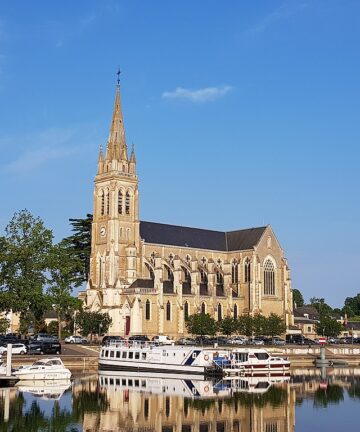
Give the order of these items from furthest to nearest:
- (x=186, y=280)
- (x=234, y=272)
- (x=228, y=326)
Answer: (x=234, y=272) → (x=186, y=280) → (x=228, y=326)

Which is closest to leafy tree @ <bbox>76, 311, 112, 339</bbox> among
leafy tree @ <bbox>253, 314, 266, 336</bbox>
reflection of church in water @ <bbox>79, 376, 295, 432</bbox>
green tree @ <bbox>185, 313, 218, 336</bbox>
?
green tree @ <bbox>185, 313, 218, 336</bbox>

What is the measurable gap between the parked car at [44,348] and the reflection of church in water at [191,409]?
52.2 ft

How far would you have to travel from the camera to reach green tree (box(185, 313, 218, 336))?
121 m

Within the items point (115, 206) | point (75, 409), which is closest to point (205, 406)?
point (75, 409)

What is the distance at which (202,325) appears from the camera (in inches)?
4749

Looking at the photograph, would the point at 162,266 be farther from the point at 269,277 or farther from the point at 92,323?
the point at 269,277

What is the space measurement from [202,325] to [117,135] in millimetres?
35070

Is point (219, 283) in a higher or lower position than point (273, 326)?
higher

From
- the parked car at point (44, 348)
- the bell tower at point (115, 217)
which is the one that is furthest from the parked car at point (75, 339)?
the parked car at point (44, 348)

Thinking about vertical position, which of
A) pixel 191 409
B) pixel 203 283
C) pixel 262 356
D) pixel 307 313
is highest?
pixel 203 283

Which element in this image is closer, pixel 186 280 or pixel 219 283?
pixel 186 280

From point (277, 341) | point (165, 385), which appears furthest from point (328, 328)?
point (165, 385)

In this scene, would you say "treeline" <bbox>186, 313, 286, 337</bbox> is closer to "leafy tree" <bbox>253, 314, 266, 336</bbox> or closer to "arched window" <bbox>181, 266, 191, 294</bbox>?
"leafy tree" <bbox>253, 314, 266, 336</bbox>

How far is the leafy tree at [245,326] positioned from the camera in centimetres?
12675
